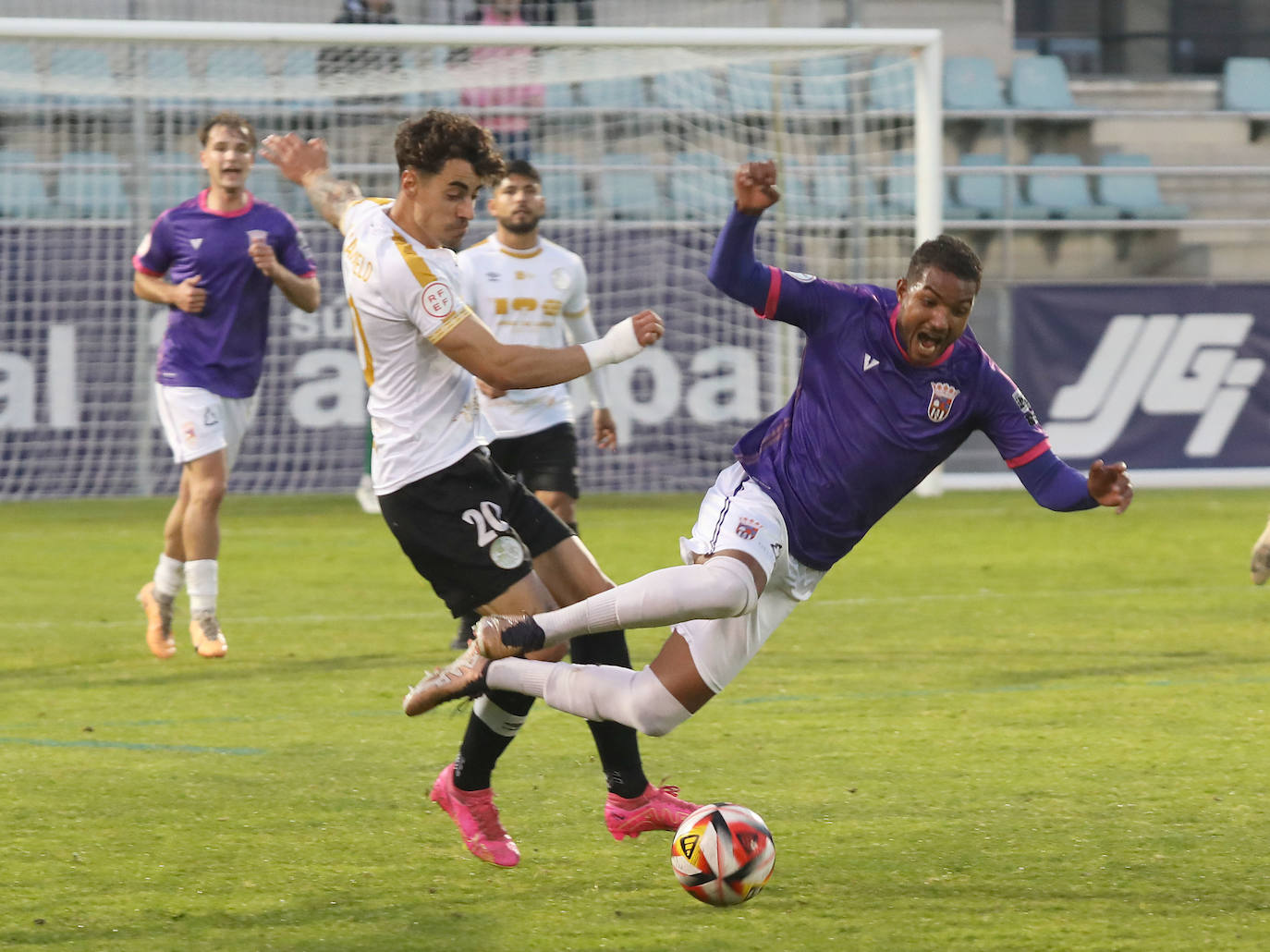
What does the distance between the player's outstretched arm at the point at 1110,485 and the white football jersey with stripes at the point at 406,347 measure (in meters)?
1.66

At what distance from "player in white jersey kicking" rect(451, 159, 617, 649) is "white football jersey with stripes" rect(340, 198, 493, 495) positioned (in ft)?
10.3

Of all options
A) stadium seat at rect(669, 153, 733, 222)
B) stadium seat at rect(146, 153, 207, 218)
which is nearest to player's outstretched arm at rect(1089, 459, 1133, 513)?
stadium seat at rect(669, 153, 733, 222)

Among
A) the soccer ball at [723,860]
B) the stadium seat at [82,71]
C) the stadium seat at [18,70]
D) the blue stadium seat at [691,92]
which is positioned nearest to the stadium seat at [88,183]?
the stadium seat at [18,70]

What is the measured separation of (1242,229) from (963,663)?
12.0 m

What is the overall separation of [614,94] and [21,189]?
4.99 metres

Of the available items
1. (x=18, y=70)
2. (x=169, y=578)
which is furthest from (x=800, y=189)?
(x=169, y=578)

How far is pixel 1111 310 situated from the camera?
1502cm

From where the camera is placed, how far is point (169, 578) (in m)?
7.90

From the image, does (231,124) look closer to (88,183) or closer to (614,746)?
(614,746)

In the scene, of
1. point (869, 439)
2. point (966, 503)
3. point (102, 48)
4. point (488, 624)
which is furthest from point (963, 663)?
point (102, 48)

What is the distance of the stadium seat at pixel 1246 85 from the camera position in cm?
1939

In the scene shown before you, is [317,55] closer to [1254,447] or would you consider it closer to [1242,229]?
[1254,447]

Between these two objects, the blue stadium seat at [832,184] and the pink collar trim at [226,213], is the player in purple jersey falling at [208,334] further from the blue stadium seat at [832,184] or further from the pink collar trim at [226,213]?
the blue stadium seat at [832,184]

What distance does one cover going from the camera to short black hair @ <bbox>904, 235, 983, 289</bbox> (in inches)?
177
